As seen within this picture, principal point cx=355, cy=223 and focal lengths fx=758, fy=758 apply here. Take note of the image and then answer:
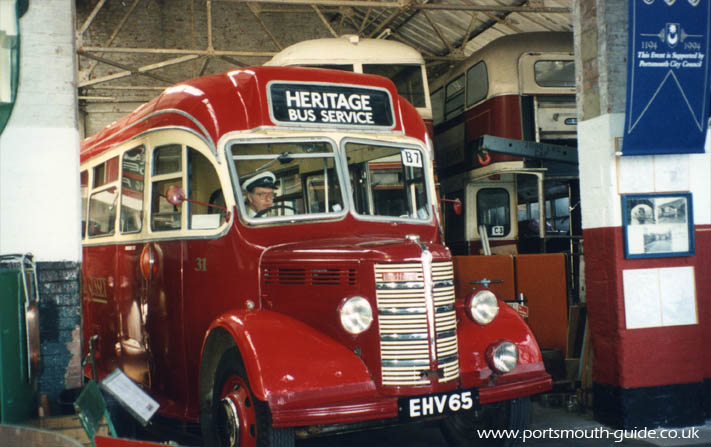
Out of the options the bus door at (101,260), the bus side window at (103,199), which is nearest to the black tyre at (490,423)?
the bus door at (101,260)

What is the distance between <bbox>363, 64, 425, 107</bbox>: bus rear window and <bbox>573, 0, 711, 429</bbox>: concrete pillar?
438 cm

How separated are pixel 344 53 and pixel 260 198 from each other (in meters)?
5.37

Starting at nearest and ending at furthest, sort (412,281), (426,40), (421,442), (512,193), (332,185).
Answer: (412,281), (332,185), (421,442), (512,193), (426,40)

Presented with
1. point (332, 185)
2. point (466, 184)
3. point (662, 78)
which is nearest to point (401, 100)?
point (332, 185)

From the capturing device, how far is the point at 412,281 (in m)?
4.35

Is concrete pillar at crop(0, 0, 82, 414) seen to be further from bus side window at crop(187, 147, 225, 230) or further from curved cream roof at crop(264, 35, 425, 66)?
curved cream roof at crop(264, 35, 425, 66)

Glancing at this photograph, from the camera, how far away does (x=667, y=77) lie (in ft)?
19.1

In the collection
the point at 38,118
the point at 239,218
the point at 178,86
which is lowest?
the point at 239,218

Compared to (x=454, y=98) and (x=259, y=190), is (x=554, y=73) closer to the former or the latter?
(x=454, y=98)

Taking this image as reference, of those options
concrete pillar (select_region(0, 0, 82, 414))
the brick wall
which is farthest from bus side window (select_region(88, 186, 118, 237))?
the brick wall

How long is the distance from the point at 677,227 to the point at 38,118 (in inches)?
187

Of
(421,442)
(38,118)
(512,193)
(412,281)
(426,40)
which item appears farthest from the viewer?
(426,40)

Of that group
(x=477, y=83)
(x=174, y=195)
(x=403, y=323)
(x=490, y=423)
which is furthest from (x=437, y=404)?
(x=477, y=83)

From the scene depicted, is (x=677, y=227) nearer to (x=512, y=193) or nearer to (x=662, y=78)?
(x=662, y=78)
